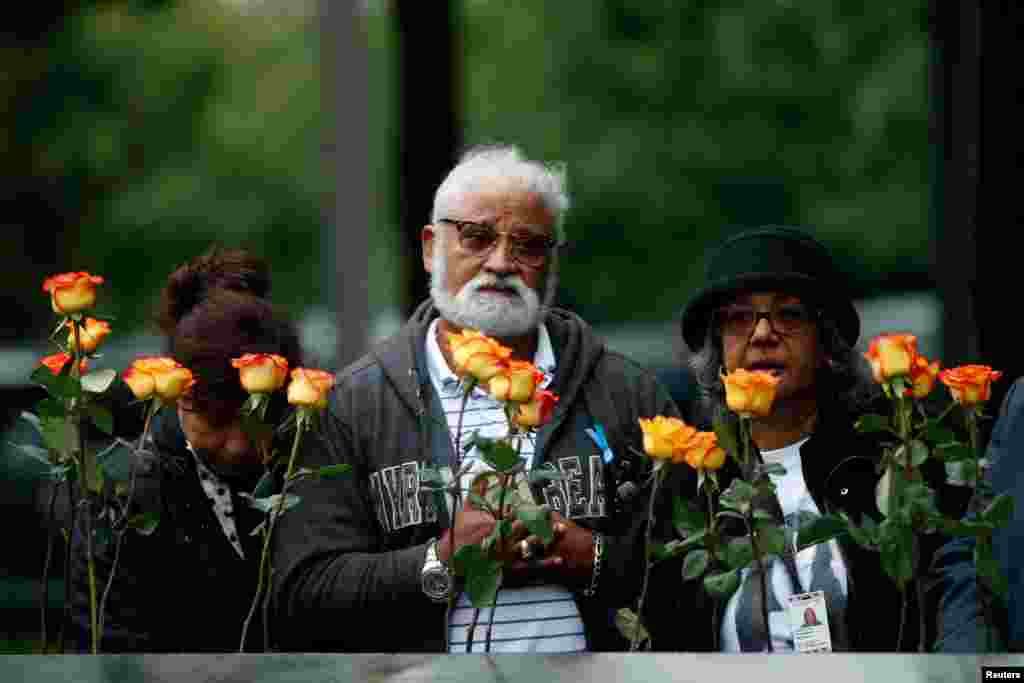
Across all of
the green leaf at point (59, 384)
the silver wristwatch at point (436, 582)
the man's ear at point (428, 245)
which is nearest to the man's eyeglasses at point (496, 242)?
the man's ear at point (428, 245)

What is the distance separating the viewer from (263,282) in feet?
10.4

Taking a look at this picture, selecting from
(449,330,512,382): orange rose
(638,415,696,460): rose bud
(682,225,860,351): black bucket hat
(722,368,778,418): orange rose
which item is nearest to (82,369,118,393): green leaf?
(449,330,512,382): orange rose

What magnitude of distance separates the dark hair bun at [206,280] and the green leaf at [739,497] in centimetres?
145

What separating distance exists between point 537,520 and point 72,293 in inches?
26.3

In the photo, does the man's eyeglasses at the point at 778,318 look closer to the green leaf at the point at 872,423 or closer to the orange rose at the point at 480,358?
the green leaf at the point at 872,423

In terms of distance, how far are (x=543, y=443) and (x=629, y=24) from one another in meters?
1.63

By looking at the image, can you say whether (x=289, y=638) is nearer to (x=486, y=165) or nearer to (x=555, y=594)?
(x=555, y=594)

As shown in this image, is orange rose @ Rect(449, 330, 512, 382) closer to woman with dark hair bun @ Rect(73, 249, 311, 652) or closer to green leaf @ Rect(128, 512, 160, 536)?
green leaf @ Rect(128, 512, 160, 536)

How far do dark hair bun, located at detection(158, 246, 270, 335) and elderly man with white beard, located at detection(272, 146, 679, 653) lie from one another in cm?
37

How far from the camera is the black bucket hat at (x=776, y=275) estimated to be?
2.81m

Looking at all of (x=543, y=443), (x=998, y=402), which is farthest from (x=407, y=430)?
(x=998, y=402)

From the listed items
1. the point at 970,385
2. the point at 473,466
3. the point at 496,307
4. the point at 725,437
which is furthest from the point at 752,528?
the point at 496,307

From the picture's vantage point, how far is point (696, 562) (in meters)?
1.90

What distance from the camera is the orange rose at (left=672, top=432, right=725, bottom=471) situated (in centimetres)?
191
